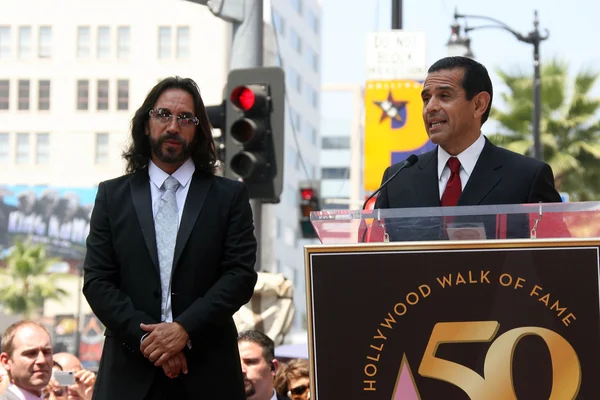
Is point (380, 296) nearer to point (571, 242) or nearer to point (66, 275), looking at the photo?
point (571, 242)

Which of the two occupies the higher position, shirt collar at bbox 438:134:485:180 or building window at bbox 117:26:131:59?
building window at bbox 117:26:131:59

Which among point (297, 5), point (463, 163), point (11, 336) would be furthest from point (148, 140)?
point (297, 5)

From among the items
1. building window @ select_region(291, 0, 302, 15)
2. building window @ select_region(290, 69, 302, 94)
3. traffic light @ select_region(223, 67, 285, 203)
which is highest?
building window @ select_region(291, 0, 302, 15)

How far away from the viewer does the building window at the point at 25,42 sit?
287 feet

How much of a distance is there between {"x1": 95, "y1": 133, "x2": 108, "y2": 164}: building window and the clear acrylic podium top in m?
84.1

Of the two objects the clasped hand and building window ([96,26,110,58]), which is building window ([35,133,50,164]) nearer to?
building window ([96,26,110,58])

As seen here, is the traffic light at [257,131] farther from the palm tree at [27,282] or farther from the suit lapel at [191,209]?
the palm tree at [27,282]

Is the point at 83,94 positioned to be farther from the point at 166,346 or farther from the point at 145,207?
the point at 166,346

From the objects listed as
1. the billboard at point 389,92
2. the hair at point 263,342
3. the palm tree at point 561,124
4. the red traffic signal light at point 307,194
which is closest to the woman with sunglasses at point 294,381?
the hair at point 263,342

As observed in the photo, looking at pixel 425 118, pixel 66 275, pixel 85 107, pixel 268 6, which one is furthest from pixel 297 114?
pixel 425 118

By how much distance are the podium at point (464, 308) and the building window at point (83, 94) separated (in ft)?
277

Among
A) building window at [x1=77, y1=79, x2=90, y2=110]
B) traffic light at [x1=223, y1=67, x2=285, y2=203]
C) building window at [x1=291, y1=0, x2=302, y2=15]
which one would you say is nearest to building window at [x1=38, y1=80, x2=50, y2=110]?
building window at [x1=77, y1=79, x2=90, y2=110]

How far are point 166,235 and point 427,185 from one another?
989 millimetres

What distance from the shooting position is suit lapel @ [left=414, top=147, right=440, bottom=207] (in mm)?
4535
